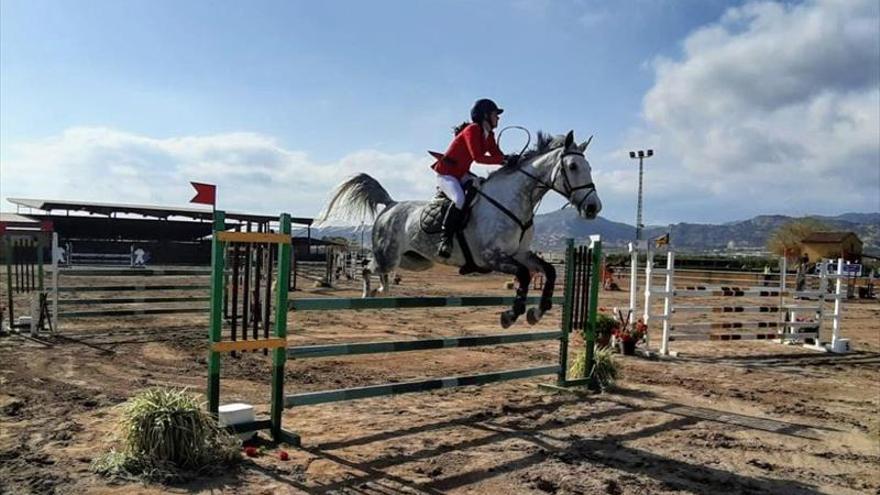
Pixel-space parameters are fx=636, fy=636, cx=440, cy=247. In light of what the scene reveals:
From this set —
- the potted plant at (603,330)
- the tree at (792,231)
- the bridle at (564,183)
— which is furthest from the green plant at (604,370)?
the tree at (792,231)

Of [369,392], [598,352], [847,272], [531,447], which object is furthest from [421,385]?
[847,272]

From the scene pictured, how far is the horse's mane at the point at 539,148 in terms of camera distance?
498 cm

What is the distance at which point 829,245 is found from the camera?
3278cm

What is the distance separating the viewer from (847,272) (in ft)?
37.7

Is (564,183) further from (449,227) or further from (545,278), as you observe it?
(449,227)

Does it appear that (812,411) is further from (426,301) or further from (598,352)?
(426,301)

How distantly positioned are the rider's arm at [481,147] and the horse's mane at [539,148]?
91 mm

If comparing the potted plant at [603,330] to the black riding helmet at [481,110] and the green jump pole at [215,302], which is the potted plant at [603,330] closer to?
the black riding helmet at [481,110]

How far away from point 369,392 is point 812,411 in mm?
4684

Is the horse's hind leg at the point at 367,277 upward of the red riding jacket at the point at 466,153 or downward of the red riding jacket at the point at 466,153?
downward

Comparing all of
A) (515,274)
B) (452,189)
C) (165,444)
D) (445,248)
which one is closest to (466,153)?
(452,189)

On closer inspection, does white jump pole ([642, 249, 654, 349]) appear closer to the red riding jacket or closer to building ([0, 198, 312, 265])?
the red riding jacket

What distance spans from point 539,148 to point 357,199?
5.11 feet

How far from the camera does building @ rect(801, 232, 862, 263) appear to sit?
32.1m
